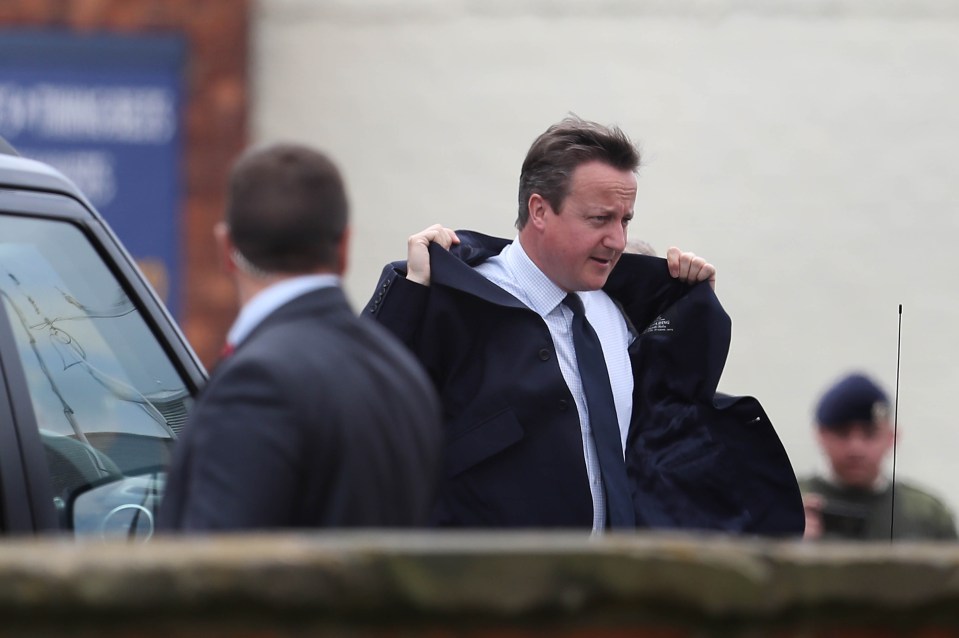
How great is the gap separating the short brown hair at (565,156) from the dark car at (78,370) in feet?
3.22

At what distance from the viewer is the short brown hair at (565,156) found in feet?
12.6

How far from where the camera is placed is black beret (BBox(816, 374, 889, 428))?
20.1 ft

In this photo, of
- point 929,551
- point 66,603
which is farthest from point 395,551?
point 929,551

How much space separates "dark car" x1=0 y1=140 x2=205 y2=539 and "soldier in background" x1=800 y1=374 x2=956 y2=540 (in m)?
3.30

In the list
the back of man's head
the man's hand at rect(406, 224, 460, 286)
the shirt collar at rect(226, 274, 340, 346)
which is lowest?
the man's hand at rect(406, 224, 460, 286)

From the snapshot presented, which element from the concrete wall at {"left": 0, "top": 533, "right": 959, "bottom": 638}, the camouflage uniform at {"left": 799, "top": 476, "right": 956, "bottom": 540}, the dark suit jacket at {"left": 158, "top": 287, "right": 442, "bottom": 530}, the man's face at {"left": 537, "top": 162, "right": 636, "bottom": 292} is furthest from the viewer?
the camouflage uniform at {"left": 799, "top": 476, "right": 956, "bottom": 540}

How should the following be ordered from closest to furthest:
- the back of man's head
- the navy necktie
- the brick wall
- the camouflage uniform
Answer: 1. the back of man's head
2. the navy necktie
3. the camouflage uniform
4. the brick wall

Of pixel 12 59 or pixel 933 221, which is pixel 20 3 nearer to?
pixel 12 59

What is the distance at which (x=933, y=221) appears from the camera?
8.48 meters

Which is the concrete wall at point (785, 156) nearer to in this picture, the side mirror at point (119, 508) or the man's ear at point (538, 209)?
the man's ear at point (538, 209)

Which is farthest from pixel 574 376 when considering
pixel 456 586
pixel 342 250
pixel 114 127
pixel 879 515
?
pixel 114 127

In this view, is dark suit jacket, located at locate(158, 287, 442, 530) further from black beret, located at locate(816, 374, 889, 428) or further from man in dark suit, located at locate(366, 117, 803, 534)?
black beret, located at locate(816, 374, 889, 428)

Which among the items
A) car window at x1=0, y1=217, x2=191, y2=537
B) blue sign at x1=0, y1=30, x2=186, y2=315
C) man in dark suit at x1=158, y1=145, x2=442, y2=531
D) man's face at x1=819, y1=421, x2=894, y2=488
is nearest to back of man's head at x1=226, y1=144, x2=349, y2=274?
man in dark suit at x1=158, y1=145, x2=442, y2=531

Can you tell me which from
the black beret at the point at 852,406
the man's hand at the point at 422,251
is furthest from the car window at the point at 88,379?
the black beret at the point at 852,406
